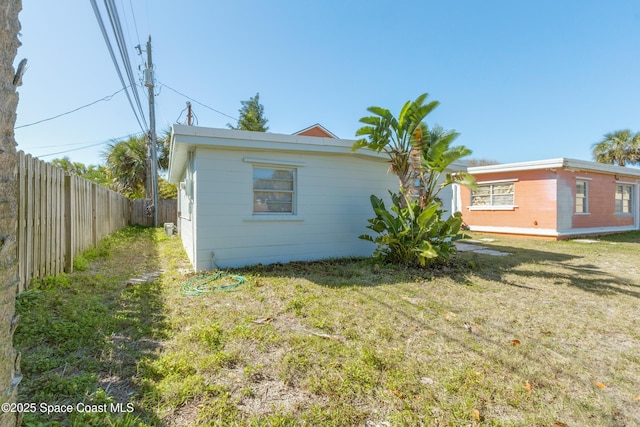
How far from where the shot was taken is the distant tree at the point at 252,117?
24797mm

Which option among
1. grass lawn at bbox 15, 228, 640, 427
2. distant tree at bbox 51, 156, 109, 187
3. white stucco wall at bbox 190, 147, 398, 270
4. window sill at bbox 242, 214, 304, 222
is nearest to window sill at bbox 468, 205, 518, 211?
white stucco wall at bbox 190, 147, 398, 270

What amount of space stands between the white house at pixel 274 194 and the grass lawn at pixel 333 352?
4.54ft

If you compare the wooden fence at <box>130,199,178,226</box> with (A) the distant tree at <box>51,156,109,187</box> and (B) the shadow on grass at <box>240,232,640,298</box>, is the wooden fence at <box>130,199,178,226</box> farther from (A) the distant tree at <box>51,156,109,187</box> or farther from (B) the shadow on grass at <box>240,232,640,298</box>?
(B) the shadow on grass at <box>240,232,640,298</box>

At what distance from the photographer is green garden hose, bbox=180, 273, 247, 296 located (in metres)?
4.64

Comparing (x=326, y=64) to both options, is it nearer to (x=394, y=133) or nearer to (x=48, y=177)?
(x=394, y=133)

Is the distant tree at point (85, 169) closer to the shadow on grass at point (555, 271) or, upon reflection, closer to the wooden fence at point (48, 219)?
the wooden fence at point (48, 219)

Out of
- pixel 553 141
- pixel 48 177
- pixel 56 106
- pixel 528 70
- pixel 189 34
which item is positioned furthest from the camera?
pixel 553 141

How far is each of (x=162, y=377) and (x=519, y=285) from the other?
18.4ft

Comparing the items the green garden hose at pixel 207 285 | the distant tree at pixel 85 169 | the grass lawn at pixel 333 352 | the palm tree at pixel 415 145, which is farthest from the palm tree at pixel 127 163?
the palm tree at pixel 415 145

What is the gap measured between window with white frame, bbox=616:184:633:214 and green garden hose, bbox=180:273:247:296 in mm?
19072

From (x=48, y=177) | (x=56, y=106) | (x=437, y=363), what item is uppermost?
(x=56, y=106)

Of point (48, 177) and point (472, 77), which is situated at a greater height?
point (472, 77)

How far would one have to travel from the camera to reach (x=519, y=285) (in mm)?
5219

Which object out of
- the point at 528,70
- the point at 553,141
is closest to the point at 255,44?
the point at 528,70
